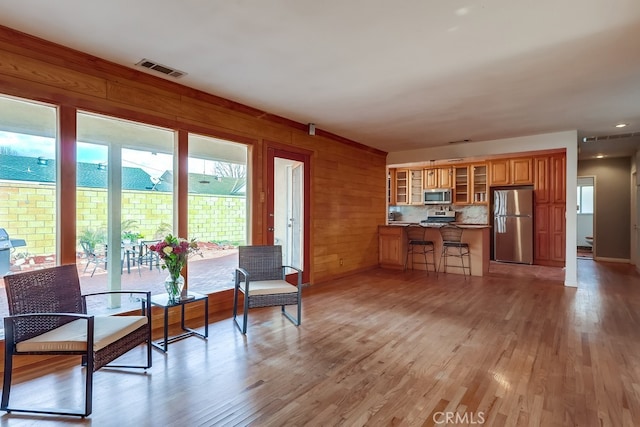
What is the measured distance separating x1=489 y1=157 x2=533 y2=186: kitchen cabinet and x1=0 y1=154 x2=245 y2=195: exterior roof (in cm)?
603

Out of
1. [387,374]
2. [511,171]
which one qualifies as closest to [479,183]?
[511,171]

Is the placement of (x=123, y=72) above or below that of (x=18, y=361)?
above

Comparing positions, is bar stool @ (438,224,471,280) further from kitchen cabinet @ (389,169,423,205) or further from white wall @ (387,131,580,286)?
kitchen cabinet @ (389,169,423,205)

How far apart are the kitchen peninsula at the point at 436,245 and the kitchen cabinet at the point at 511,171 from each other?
156 cm

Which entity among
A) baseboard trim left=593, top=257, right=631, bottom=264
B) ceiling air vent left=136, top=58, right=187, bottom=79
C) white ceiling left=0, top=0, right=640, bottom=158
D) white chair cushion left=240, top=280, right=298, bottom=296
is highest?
ceiling air vent left=136, top=58, right=187, bottom=79

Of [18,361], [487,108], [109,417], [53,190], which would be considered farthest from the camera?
[487,108]

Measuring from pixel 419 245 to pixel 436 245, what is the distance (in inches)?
13.2

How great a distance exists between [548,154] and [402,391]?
22.4ft

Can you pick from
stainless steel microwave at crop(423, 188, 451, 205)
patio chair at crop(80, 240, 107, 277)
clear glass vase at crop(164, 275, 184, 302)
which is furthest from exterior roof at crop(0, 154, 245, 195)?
stainless steel microwave at crop(423, 188, 451, 205)

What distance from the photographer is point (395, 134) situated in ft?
18.2

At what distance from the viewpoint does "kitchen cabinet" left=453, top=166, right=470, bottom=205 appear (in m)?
8.10

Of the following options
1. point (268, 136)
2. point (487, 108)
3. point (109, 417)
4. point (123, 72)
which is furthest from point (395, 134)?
point (109, 417)

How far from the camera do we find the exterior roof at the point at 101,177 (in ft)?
8.54

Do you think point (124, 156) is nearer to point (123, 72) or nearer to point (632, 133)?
point (123, 72)
